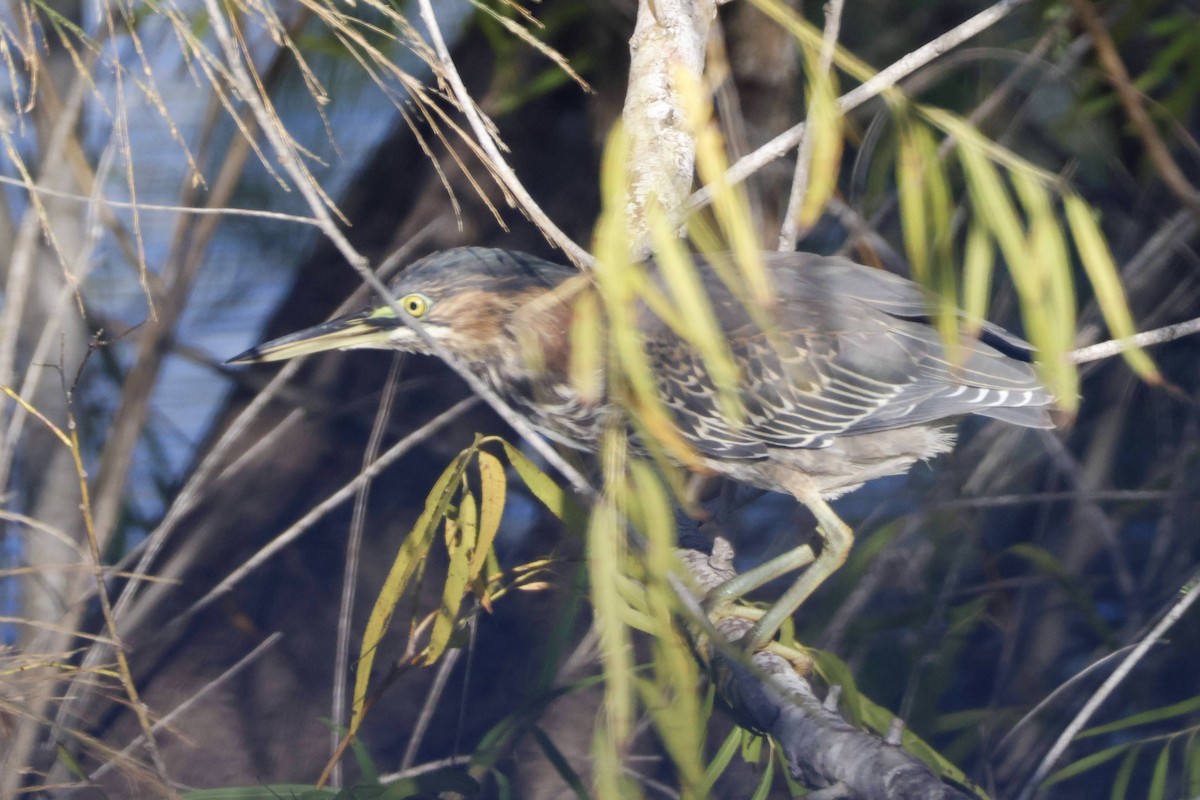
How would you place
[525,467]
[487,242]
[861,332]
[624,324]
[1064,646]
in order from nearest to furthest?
[624,324] → [525,467] → [861,332] → [487,242] → [1064,646]

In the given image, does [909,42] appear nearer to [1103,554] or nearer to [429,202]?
[429,202]

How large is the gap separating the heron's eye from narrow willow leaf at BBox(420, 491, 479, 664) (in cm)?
25

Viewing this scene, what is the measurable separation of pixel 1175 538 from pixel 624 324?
135 cm

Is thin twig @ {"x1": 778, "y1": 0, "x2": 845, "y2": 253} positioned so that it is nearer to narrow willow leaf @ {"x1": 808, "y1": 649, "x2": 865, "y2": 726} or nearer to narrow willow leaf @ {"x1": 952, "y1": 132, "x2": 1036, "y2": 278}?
narrow willow leaf @ {"x1": 952, "y1": 132, "x2": 1036, "y2": 278}

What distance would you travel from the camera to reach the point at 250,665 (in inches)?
62.7

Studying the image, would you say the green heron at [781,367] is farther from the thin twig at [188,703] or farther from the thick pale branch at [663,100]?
the thin twig at [188,703]

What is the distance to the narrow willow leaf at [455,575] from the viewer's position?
109cm

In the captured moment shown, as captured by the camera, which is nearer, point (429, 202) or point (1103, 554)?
point (429, 202)

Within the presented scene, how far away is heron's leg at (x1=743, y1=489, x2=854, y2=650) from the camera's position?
4.04ft

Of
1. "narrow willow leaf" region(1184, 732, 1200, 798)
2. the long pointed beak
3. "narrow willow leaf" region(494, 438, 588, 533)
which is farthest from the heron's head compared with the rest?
"narrow willow leaf" region(1184, 732, 1200, 798)

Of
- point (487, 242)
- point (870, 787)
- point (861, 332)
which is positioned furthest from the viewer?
point (487, 242)

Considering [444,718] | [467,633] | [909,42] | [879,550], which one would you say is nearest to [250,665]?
[444,718]

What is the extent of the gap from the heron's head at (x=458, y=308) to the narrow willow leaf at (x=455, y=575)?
217mm

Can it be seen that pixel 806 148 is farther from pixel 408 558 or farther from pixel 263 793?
pixel 263 793
